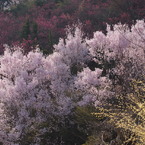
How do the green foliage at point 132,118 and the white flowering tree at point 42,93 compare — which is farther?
the white flowering tree at point 42,93

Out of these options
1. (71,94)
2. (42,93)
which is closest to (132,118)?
(71,94)

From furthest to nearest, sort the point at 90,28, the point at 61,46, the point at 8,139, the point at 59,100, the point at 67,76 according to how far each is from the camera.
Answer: the point at 90,28
the point at 61,46
the point at 67,76
the point at 59,100
the point at 8,139

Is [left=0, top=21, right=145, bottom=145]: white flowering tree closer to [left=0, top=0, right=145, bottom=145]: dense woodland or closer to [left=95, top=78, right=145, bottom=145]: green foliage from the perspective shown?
[left=0, top=0, right=145, bottom=145]: dense woodland

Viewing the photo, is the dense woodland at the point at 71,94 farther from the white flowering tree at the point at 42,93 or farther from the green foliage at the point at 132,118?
the green foliage at the point at 132,118

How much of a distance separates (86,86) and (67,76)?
247 centimetres

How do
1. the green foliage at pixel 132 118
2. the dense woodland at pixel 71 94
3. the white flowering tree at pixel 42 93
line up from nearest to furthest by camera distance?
the green foliage at pixel 132 118
the dense woodland at pixel 71 94
the white flowering tree at pixel 42 93

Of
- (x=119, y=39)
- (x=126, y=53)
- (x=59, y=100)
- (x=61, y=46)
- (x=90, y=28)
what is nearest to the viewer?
(x=59, y=100)

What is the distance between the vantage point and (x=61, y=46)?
2239 centimetres

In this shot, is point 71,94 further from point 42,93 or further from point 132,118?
point 132,118

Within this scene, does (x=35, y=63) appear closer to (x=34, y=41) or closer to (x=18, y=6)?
(x=34, y=41)

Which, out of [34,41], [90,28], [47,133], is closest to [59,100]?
[47,133]

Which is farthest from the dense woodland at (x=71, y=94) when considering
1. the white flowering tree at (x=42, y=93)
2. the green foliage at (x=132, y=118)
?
the green foliage at (x=132, y=118)

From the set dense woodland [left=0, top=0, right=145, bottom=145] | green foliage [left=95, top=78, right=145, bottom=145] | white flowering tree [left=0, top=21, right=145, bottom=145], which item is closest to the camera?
green foliage [left=95, top=78, right=145, bottom=145]

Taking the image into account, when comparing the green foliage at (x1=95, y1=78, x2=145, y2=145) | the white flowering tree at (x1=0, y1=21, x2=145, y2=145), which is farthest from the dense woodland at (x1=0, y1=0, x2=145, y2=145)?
the green foliage at (x1=95, y1=78, x2=145, y2=145)
